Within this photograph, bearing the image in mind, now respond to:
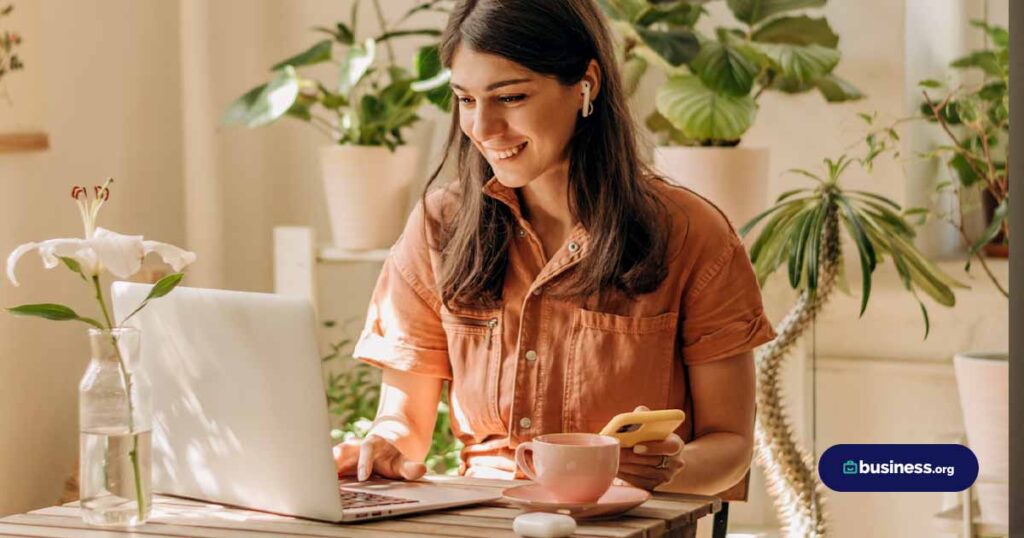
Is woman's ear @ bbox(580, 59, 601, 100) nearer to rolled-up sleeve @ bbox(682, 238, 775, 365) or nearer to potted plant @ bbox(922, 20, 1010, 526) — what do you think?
rolled-up sleeve @ bbox(682, 238, 775, 365)

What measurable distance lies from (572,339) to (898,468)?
39 centimetres

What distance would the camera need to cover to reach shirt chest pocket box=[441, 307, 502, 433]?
1566mm

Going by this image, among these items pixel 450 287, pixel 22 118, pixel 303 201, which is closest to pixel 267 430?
pixel 450 287

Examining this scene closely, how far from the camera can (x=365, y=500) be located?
1224 mm

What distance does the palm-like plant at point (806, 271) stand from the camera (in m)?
2.15

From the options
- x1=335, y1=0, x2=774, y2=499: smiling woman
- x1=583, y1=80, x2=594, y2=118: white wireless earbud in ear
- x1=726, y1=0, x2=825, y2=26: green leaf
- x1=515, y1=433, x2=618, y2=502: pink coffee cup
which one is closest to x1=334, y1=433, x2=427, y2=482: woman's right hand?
x1=335, y1=0, x2=774, y2=499: smiling woman

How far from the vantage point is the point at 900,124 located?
244 centimetres

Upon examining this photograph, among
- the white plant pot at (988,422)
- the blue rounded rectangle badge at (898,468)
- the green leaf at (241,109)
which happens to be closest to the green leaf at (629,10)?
the green leaf at (241,109)

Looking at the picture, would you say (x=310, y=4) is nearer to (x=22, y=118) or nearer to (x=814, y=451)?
(x=22, y=118)

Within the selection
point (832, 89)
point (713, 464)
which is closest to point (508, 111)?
point (713, 464)

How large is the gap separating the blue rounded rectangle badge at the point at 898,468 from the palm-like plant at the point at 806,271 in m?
0.80

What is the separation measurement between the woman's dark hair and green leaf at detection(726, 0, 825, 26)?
0.86 metres

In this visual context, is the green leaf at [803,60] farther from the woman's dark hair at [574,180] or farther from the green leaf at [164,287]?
the green leaf at [164,287]

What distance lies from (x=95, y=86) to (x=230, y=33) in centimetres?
40
